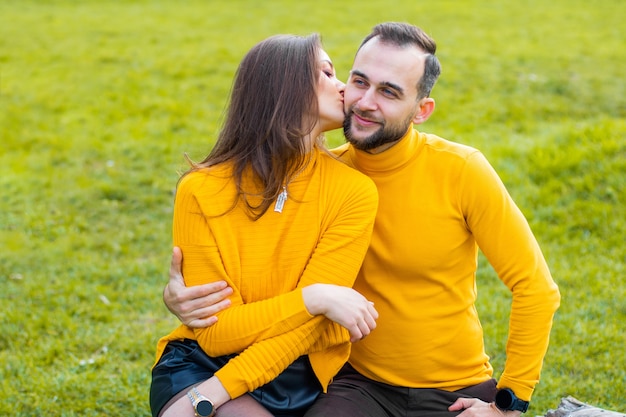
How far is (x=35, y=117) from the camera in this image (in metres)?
9.92

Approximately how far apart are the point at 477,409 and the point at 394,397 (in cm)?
37

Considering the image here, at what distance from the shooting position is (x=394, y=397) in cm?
342

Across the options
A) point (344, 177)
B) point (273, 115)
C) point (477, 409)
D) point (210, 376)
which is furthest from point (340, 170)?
point (477, 409)

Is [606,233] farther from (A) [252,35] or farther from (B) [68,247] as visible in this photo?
(A) [252,35]

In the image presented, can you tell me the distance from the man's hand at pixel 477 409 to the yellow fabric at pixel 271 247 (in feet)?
1.81

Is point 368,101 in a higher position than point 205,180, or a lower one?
higher

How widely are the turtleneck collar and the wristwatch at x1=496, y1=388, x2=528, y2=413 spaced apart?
0.99 metres

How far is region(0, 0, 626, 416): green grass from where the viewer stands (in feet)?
16.8

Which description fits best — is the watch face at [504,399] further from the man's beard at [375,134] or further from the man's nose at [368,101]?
the man's nose at [368,101]

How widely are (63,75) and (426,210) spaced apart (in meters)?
9.30

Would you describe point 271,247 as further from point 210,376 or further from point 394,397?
point 394,397

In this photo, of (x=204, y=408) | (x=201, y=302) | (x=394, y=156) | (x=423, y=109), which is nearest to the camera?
(x=204, y=408)

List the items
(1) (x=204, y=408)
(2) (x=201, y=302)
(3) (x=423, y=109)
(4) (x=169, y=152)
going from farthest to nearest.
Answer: (4) (x=169, y=152) → (3) (x=423, y=109) → (2) (x=201, y=302) → (1) (x=204, y=408)

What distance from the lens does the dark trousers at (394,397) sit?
10.9 ft
